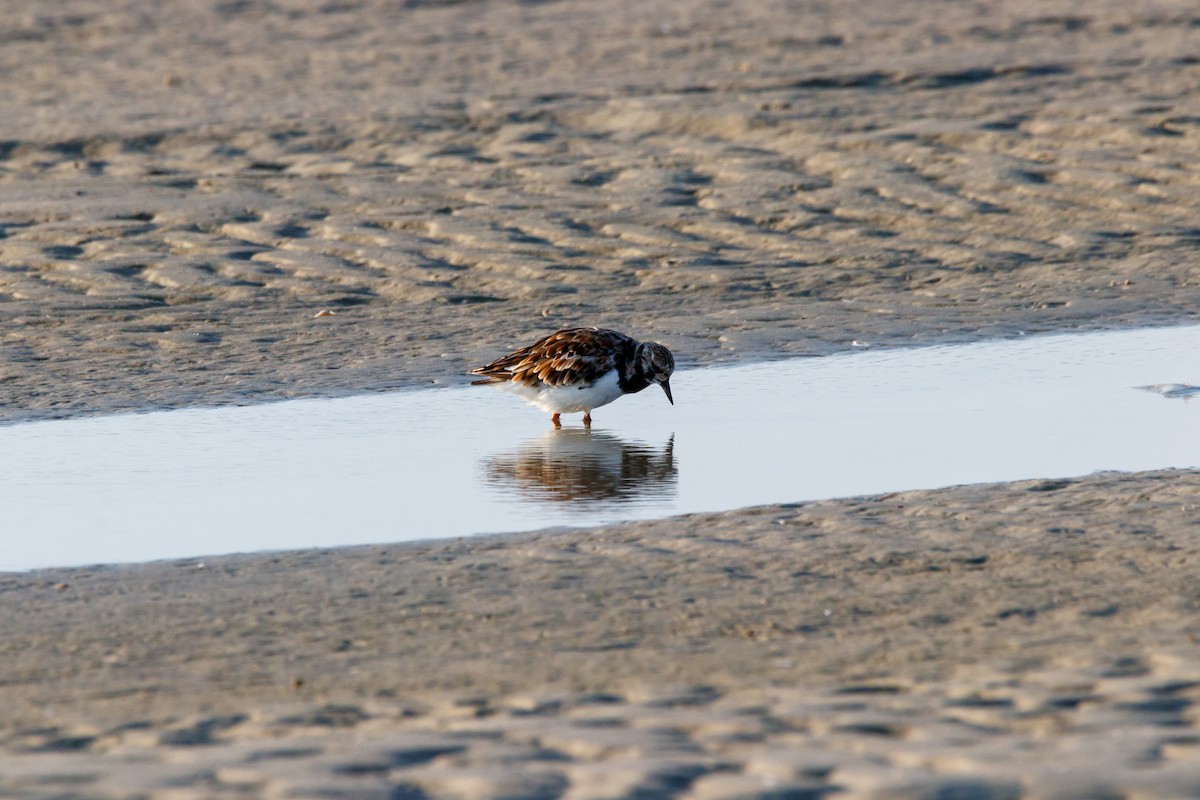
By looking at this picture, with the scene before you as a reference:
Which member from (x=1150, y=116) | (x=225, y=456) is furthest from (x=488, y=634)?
(x=1150, y=116)

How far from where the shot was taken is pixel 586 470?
715 cm

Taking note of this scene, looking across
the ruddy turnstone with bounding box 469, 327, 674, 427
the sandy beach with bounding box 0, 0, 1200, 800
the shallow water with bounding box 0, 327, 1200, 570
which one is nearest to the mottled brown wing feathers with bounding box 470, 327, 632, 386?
the ruddy turnstone with bounding box 469, 327, 674, 427

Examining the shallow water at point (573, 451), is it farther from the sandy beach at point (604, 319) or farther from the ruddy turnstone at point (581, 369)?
the sandy beach at point (604, 319)

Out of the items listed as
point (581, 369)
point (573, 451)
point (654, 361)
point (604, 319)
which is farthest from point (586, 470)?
point (604, 319)

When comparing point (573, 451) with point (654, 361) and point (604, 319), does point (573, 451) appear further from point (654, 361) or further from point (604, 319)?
point (604, 319)

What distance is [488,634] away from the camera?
4973mm

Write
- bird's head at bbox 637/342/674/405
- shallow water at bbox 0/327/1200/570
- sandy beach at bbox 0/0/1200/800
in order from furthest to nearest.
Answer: bird's head at bbox 637/342/674/405
shallow water at bbox 0/327/1200/570
sandy beach at bbox 0/0/1200/800

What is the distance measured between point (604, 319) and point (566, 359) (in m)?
2.32

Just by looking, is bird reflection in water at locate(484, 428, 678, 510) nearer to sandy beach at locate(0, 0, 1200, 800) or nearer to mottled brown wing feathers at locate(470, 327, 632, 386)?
mottled brown wing feathers at locate(470, 327, 632, 386)

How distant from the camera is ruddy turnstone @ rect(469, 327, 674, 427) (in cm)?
767

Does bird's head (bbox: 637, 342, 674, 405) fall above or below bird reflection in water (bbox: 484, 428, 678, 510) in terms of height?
above

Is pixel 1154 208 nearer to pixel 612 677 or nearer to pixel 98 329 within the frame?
pixel 98 329

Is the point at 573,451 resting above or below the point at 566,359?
below

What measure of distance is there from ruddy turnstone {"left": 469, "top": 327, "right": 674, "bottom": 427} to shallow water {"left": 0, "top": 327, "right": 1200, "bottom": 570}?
18cm
